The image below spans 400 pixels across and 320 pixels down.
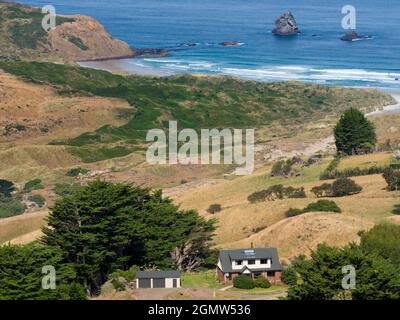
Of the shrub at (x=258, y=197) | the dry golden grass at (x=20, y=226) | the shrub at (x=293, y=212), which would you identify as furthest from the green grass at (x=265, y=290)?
the dry golden grass at (x=20, y=226)

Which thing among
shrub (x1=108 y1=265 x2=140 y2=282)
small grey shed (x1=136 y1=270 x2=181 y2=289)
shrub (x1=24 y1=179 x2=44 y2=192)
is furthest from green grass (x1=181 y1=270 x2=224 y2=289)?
shrub (x1=24 y1=179 x2=44 y2=192)

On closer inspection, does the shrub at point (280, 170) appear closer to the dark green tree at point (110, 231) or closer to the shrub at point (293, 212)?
the shrub at point (293, 212)

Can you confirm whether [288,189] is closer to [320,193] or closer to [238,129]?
[320,193]

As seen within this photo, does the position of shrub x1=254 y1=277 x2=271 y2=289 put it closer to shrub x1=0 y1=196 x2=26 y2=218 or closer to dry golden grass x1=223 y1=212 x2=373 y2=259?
dry golden grass x1=223 y1=212 x2=373 y2=259

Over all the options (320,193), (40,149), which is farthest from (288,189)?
(40,149)

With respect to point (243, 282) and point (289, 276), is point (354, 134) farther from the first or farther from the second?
point (243, 282)
